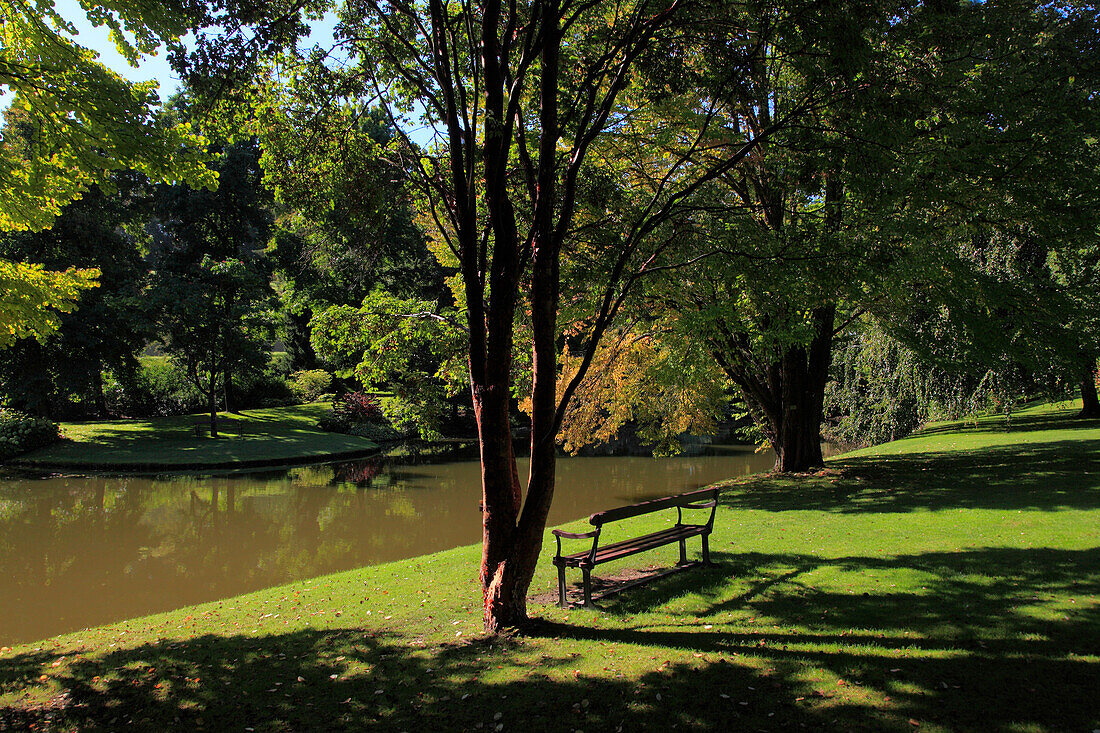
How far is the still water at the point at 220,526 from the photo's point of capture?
30.5 ft

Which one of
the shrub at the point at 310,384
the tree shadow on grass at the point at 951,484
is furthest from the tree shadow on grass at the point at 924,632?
the shrub at the point at 310,384

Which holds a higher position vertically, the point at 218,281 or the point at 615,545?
the point at 218,281

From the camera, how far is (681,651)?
464 centimetres

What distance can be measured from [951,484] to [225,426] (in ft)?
91.4

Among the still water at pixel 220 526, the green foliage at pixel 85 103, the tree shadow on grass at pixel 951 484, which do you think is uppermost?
the green foliage at pixel 85 103

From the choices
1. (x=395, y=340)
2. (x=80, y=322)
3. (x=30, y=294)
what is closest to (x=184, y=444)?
(x=80, y=322)

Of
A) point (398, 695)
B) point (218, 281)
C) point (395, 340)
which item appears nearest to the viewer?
point (398, 695)

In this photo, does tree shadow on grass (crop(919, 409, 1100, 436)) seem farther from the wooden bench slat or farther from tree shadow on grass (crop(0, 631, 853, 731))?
tree shadow on grass (crop(0, 631, 853, 731))

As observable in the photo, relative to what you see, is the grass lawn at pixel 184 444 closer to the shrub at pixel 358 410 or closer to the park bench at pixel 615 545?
the shrub at pixel 358 410

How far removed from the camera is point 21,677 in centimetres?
485

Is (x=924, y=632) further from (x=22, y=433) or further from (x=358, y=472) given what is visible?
(x=22, y=433)

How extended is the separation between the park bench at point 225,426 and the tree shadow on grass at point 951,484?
868 inches

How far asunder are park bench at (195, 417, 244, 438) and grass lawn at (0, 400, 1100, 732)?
68.4 ft

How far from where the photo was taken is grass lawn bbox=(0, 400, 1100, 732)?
3668mm
